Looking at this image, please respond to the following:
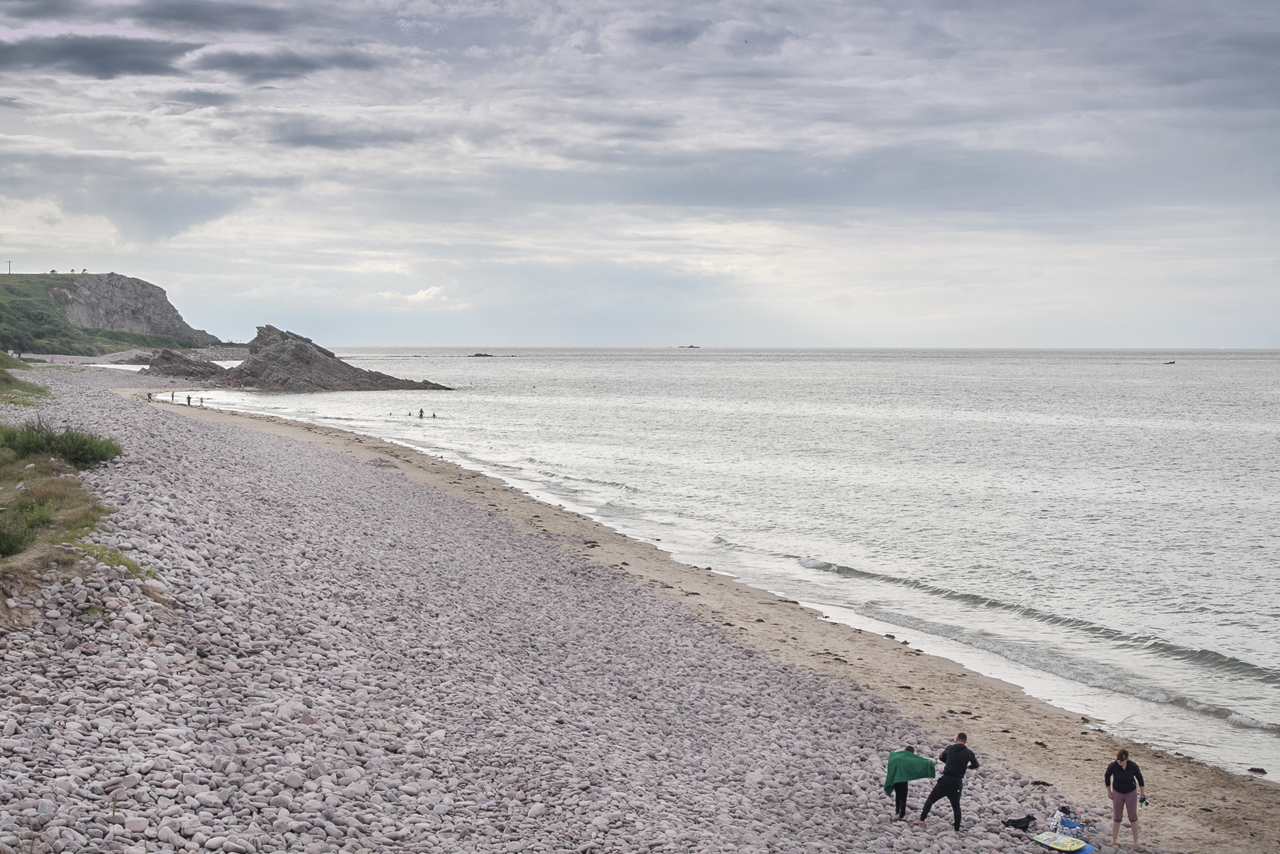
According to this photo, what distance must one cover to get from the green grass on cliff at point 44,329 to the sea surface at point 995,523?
223 ft

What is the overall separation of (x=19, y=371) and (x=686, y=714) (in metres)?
65.9

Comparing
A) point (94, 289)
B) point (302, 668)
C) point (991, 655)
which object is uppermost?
point (94, 289)

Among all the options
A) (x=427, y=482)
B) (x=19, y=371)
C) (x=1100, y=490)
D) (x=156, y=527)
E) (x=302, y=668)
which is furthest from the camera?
(x=19, y=371)

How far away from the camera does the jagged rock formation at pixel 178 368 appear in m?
110

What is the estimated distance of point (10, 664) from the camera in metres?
9.97

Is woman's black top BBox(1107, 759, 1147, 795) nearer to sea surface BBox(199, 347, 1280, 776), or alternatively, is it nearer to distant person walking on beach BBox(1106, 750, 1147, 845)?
distant person walking on beach BBox(1106, 750, 1147, 845)

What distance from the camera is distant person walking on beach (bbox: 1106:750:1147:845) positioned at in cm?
1116

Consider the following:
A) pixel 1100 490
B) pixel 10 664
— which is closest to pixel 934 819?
pixel 10 664

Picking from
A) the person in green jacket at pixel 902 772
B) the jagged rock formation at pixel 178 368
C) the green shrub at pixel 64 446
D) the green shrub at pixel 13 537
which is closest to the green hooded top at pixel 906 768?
the person in green jacket at pixel 902 772

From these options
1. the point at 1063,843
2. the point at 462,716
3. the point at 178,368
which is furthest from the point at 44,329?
the point at 1063,843

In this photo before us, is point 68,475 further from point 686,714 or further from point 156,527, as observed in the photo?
Result: point 686,714

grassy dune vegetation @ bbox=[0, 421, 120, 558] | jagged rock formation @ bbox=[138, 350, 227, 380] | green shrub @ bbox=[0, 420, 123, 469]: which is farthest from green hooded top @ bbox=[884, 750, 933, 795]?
jagged rock formation @ bbox=[138, 350, 227, 380]

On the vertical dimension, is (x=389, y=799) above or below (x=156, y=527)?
below

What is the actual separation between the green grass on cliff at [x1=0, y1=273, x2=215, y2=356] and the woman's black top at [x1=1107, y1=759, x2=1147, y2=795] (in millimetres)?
139791
